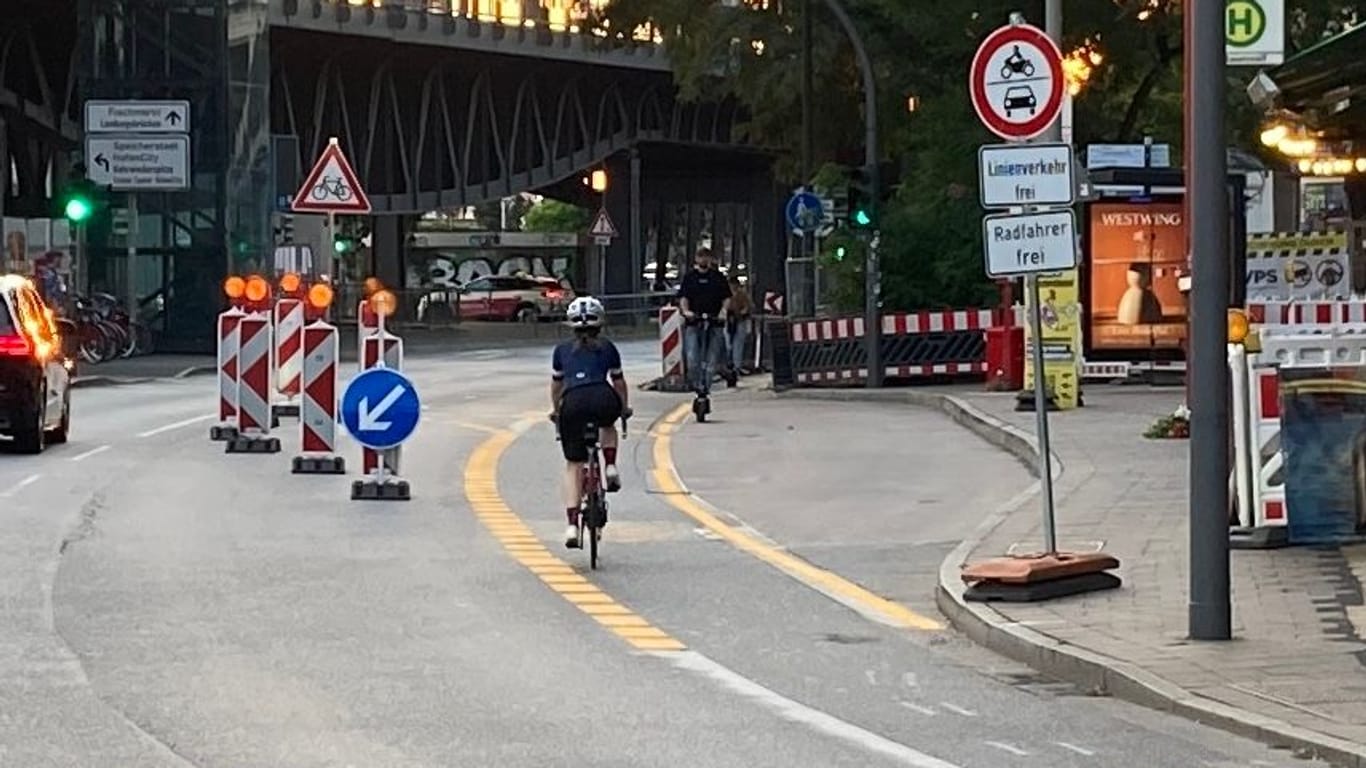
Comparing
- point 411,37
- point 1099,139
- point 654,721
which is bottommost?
point 654,721

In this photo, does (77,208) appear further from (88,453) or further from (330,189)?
(88,453)

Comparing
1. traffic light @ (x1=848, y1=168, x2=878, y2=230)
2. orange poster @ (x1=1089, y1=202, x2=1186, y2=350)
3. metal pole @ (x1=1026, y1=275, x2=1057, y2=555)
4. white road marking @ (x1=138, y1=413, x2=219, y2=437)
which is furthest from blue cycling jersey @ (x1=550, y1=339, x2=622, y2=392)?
traffic light @ (x1=848, y1=168, x2=878, y2=230)

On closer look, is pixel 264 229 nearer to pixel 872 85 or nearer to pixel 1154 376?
pixel 872 85

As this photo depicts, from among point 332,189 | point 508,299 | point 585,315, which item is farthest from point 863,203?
point 508,299

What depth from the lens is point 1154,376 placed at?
29641mm

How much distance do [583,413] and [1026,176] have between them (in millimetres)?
3136

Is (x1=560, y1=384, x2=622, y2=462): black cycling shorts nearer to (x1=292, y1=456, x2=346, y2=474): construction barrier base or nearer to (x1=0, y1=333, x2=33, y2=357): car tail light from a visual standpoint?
(x1=292, y1=456, x2=346, y2=474): construction barrier base

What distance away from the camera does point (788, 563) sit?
14.8 meters

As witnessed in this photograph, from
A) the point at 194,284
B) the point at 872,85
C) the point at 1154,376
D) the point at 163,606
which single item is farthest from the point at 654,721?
the point at 194,284

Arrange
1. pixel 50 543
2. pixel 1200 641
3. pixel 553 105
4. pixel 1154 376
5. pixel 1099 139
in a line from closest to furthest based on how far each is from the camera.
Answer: pixel 1200 641 → pixel 50 543 → pixel 1154 376 → pixel 1099 139 → pixel 553 105

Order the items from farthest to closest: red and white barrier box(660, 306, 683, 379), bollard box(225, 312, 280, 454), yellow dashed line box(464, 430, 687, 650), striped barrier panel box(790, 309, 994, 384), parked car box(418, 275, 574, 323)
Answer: parked car box(418, 275, 574, 323) < red and white barrier box(660, 306, 683, 379) < striped barrier panel box(790, 309, 994, 384) < bollard box(225, 312, 280, 454) < yellow dashed line box(464, 430, 687, 650)

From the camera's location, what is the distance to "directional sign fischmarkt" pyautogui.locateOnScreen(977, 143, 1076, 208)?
12.8 metres

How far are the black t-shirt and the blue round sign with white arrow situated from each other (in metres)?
11.9

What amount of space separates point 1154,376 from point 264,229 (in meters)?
26.5
